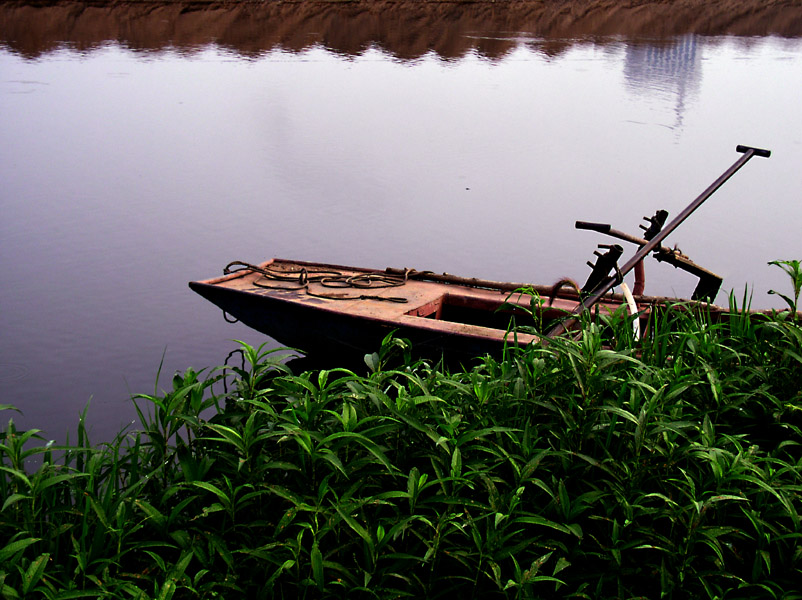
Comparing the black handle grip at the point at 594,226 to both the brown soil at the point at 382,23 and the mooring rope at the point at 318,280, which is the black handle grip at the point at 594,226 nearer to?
the mooring rope at the point at 318,280

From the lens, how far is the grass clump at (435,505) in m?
2.86

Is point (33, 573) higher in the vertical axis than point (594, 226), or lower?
lower

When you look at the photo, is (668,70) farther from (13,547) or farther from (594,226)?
(13,547)

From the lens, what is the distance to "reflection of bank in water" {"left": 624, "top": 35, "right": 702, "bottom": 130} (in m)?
26.9

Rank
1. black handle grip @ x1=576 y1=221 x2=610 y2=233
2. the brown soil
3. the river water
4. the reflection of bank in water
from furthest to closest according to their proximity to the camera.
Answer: the brown soil < the reflection of bank in water < the river water < black handle grip @ x1=576 y1=221 x2=610 y2=233

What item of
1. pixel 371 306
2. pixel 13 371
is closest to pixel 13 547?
pixel 371 306

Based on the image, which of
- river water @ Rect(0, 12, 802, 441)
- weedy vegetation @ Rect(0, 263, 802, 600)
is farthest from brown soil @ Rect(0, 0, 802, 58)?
weedy vegetation @ Rect(0, 263, 802, 600)

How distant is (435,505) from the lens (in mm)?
3123

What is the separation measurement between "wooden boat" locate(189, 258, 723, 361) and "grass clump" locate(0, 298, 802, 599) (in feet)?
12.8

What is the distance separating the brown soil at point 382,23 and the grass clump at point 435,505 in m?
31.2

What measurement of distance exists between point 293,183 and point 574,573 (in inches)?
593

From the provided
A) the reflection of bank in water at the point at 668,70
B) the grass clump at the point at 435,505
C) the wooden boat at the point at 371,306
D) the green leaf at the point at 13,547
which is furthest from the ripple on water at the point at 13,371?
the reflection of bank in water at the point at 668,70

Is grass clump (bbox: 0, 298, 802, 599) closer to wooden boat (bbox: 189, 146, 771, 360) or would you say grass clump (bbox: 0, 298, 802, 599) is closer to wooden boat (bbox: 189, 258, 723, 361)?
wooden boat (bbox: 189, 146, 771, 360)

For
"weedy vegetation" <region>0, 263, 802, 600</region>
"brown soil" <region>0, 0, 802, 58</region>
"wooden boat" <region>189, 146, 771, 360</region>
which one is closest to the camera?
"weedy vegetation" <region>0, 263, 802, 600</region>
